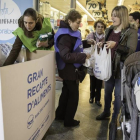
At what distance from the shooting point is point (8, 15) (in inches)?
121

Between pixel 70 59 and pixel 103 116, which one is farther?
pixel 103 116

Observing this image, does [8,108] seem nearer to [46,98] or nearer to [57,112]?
[46,98]

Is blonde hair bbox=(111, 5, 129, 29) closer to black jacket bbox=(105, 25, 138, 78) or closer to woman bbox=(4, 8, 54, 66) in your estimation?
black jacket bbox=(105, 25, 138, 78)

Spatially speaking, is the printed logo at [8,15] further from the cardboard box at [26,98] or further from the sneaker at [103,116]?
the sneaker at [103,116]

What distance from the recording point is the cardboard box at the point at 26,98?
46.1 inches

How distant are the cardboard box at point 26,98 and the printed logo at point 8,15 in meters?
1.37

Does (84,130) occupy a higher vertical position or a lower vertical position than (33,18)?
lower

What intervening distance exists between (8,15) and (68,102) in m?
1.91

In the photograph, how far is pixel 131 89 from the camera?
157 cm

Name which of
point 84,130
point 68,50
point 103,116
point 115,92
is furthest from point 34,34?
point 103,116

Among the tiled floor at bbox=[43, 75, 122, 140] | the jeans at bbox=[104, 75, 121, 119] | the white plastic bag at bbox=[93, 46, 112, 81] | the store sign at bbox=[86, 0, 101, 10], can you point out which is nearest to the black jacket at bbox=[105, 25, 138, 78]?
the white plastic bag at bbox=[93, 46, 112, 81]

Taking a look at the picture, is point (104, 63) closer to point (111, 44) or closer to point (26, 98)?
point (111, 44)

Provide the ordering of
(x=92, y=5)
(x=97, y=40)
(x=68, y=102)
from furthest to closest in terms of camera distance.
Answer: (x=92, y=5)
(x=97, y=40)
(x=68, y=102)

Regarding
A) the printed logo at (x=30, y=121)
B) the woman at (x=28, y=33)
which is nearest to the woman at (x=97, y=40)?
the woman at (x=28, y=33)
